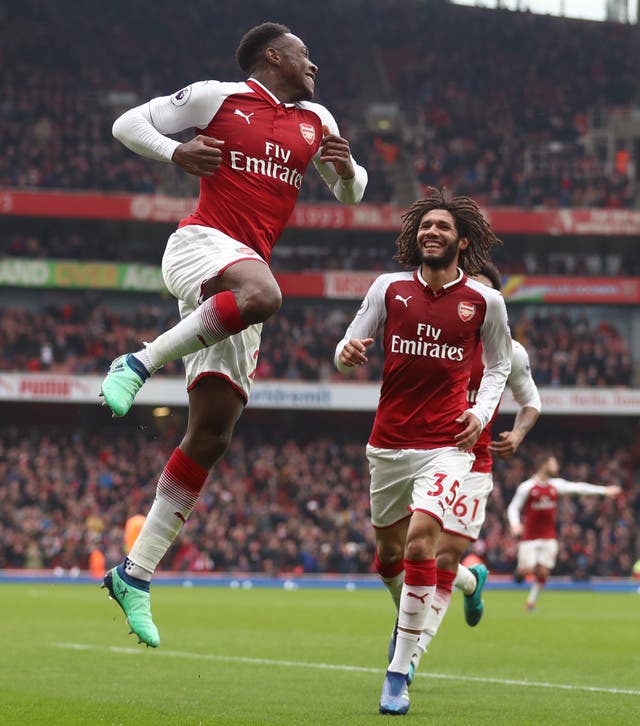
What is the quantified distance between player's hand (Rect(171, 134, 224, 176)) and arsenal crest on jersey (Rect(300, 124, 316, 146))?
59 centimetres

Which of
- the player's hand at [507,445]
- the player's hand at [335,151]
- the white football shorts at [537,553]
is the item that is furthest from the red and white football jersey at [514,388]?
the white football shorts at [537,553]

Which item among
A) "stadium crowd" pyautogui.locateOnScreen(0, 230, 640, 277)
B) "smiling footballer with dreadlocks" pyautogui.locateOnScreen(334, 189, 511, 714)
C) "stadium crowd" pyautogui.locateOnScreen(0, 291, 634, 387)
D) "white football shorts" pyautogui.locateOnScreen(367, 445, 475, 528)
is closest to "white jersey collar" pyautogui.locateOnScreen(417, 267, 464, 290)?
"smiling footballer with dreadlocks" pyautogui.locateOnScreen(334, 189, 511, 714)

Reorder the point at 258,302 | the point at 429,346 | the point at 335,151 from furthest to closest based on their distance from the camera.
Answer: the point at 429,346
the point at 335,151
the point at 258,302

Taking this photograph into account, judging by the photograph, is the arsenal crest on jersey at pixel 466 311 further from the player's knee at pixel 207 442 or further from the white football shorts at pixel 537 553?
the white football shorts at pixel 537 553

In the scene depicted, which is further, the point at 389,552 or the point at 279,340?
the point at 279,340

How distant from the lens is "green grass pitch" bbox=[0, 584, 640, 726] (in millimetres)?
7387

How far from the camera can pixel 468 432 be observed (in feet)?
26.0

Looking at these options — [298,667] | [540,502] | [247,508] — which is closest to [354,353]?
[298,667]

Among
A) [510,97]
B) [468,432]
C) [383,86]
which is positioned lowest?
[468,432]

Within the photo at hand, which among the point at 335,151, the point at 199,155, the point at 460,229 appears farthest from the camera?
the point at 460,229

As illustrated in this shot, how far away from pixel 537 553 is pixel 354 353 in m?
16.0

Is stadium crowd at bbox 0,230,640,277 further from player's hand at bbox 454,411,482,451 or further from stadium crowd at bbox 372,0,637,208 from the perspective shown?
player's hand at bbox 454,411,482,451

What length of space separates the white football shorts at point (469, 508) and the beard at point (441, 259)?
201 cm

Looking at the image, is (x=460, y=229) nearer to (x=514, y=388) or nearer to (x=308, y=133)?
(x=308, y=133)
